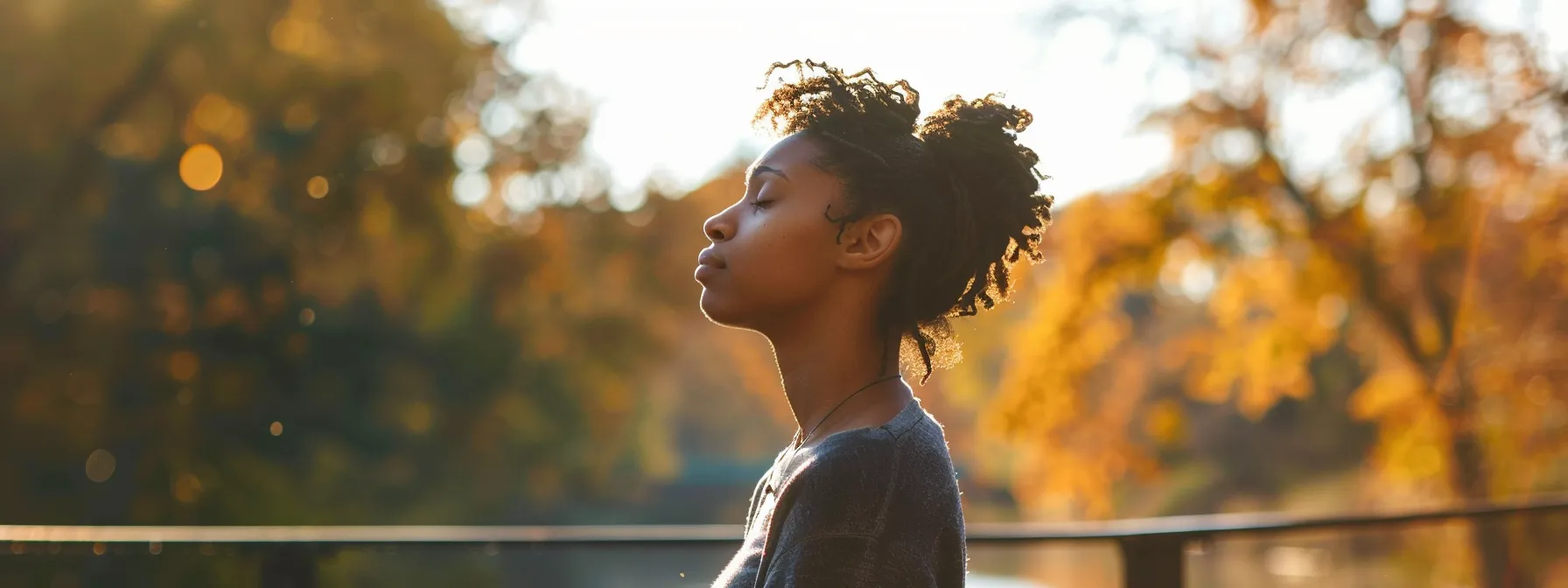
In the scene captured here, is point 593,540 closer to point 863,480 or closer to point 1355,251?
point 863,480

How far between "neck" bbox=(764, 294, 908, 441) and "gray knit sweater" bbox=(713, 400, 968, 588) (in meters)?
0.10

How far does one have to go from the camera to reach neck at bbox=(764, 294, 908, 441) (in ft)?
4.42

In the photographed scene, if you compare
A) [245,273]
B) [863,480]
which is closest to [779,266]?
[863,480]

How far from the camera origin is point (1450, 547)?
11891 mm

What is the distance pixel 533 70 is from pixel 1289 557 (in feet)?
41.0

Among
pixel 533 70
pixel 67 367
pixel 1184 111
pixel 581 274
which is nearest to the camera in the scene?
pixel 1184 111

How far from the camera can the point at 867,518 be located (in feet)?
3.77

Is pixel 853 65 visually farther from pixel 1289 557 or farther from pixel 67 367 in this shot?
pixel 1289 557

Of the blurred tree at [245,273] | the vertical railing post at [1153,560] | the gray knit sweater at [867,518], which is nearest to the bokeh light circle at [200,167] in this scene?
the blurred tree at [245,273]

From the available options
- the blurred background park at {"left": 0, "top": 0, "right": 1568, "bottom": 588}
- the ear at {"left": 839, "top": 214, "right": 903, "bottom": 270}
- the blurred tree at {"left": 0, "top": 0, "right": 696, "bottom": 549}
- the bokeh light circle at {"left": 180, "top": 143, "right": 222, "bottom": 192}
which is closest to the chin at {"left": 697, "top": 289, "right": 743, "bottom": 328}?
the ear at {"left": 839, "top": 214, "right": 903, "bottom": 270}

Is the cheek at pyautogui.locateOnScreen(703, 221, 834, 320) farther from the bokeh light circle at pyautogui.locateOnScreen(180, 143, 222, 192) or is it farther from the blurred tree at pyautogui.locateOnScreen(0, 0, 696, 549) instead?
the bokeh light circle at pyautogui.locateOnScreen(180, 143, 222, 192)

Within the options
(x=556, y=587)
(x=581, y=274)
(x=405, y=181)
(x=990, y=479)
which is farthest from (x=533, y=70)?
(x=990, y=479)

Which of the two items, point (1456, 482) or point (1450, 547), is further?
point (1450, 547)

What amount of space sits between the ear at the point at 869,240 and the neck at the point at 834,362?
0.05 metres
